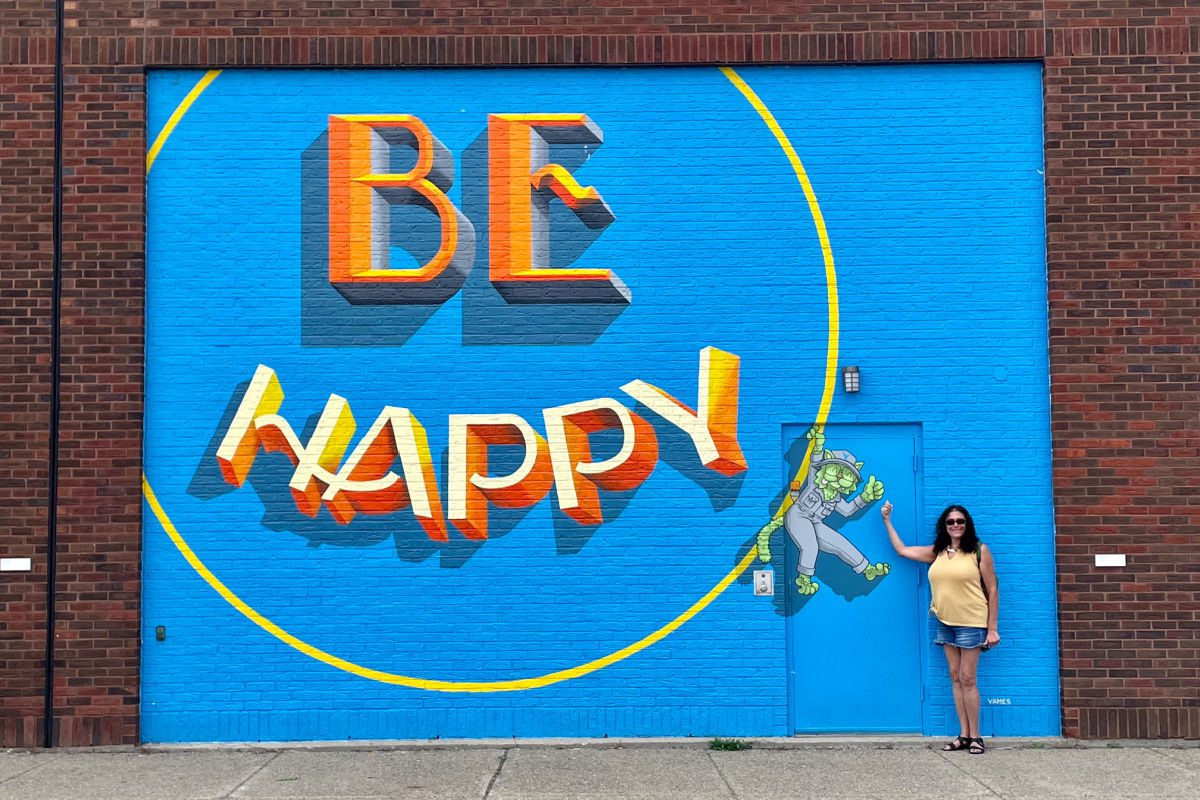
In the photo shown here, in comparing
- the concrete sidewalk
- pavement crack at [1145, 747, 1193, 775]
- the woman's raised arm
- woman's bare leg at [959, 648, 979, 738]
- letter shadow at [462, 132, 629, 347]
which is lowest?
pavement crack at [1145, 747, 1193, 775]

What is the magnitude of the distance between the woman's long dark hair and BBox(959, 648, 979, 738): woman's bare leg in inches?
30.4

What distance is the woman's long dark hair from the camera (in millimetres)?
8141

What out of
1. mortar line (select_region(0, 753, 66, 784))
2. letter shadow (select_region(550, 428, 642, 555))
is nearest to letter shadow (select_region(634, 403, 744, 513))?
letter shadow (select_region(550, 428, 642, 555))

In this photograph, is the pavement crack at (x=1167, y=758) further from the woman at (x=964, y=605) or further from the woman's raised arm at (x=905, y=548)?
the woman's raised arm at (x=905, y=548)

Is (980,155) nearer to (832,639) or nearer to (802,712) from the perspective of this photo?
(832,639)

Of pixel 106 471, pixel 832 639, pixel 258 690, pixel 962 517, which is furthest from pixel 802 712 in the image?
pixel 106 471

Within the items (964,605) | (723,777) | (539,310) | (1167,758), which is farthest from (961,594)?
(539,310)

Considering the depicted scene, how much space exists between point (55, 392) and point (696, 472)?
200 inches

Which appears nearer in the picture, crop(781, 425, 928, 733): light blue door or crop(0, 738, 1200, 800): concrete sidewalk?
crop(0, 738, 1200, 800): concrete sidewalk

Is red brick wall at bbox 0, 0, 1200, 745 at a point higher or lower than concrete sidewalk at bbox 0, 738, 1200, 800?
higher

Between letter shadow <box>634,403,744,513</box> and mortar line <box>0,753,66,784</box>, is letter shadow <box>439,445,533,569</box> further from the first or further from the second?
mortar line <box>0,753,66,784</box>

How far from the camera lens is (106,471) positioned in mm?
8328

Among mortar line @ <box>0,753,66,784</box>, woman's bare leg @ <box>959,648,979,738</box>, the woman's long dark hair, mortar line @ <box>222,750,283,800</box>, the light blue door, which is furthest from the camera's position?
the light blue door

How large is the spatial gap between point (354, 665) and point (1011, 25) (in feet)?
24.2
